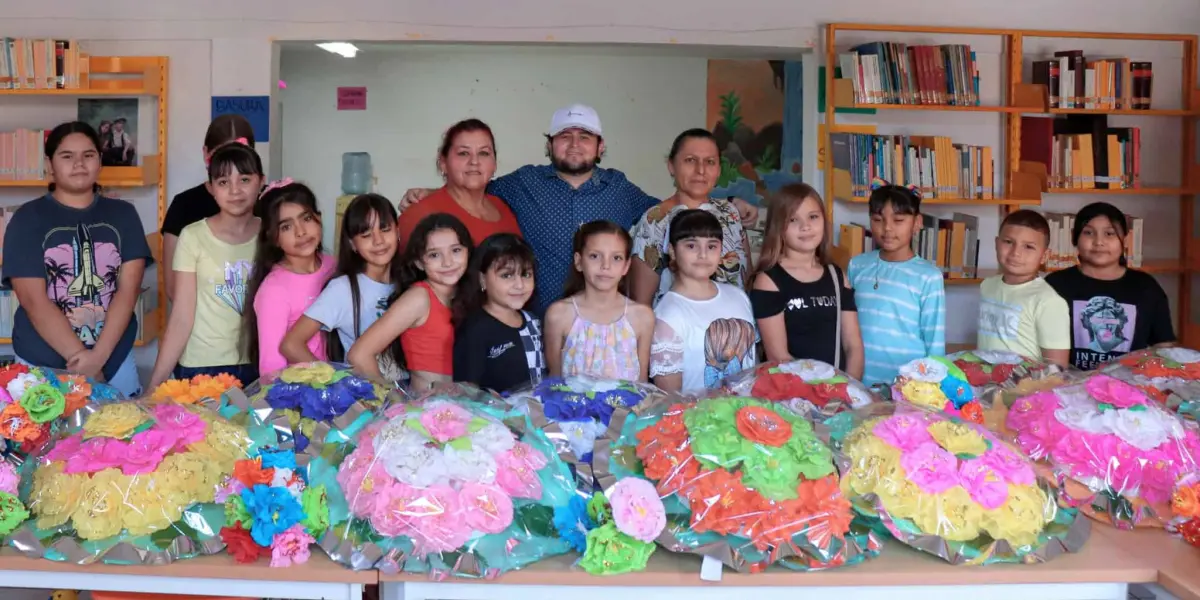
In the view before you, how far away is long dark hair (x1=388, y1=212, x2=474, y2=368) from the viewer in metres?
2.96

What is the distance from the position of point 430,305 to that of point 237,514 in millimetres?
1115

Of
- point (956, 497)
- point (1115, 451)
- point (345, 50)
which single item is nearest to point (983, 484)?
A: point (956, 497)

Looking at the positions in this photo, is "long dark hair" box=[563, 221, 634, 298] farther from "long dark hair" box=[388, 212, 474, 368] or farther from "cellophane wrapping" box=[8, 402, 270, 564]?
"cellophane wrapping" box=[8, 402, 270, 564]

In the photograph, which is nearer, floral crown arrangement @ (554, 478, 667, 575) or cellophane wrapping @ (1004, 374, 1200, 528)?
floral crown arrangement @ (554, 478, 667, 575)

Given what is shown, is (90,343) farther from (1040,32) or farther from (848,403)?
(1040,32)

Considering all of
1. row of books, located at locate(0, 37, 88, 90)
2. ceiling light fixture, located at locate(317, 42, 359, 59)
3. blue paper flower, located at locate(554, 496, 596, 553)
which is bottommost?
blue paper flower, located at locate(554, 496, 596, 553)

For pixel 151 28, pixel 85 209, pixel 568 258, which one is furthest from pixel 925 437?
pixel 151 28

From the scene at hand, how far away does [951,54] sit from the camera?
5160 millimetres

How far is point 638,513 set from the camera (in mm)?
1851

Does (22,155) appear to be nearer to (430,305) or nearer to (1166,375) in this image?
(430,305)

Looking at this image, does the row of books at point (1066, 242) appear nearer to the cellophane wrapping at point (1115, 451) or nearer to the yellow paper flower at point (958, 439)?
the cellophane wrapping at point (1115, 451)

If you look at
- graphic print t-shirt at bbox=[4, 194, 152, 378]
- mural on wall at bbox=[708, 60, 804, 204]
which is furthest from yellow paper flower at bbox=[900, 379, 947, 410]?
mural on wall at bbox=[708, 60, 804, 204]

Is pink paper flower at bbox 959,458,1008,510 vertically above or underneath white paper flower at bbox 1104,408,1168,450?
underneath

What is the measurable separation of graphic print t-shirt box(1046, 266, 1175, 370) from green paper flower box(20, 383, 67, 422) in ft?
9.71
